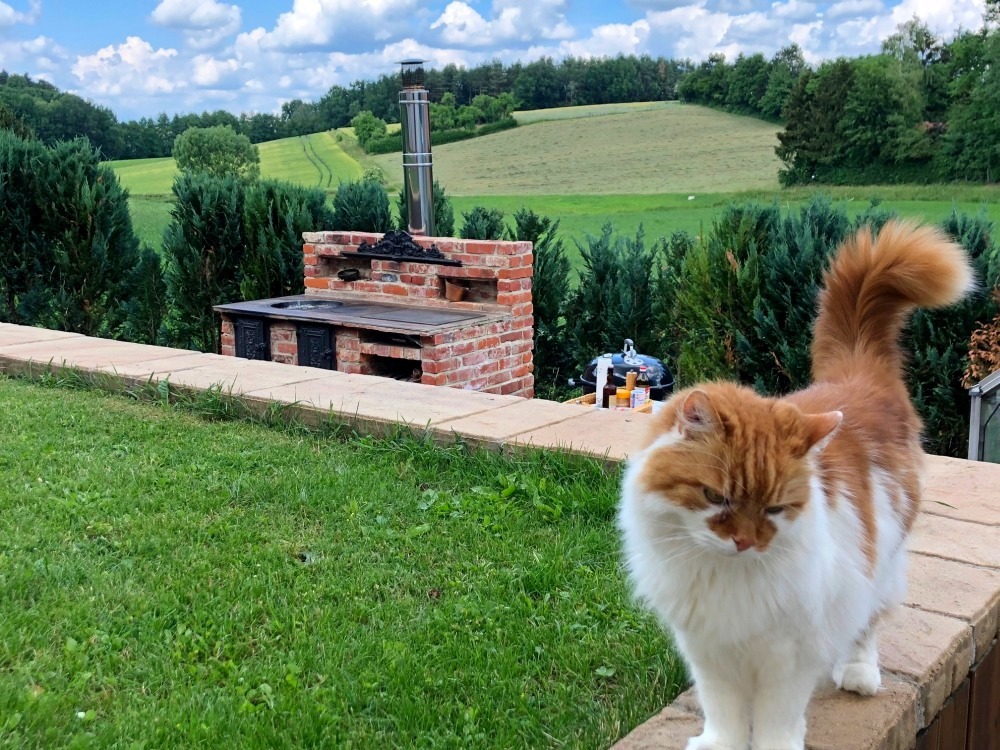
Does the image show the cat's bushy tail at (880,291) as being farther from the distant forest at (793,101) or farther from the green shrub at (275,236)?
the distant forest at (793,101)

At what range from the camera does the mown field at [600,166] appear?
12.6 metres

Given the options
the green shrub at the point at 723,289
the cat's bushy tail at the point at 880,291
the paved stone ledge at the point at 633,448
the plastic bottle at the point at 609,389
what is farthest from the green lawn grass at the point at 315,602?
the green shrub at the point at 723,289

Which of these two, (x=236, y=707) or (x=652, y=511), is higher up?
(x=652, y=511)

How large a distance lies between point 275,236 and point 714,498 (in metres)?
6.71

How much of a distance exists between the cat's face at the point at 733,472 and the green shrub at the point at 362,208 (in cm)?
638

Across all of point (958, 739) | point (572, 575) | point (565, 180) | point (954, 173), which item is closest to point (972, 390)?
point (958, 739)

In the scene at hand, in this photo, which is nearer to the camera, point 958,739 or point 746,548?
point 746,548

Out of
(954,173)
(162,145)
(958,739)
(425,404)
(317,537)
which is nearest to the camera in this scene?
(958,739)

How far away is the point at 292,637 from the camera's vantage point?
99.5 inches

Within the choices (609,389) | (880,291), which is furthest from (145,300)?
(880,291)

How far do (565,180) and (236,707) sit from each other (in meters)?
16.9

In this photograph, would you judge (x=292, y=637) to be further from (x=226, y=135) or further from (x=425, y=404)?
(x=226, y=135)

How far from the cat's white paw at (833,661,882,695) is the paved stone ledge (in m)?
0.02

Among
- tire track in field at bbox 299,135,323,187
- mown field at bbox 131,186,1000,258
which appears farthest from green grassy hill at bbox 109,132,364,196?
mown field at bbox 131,186,1000,258
